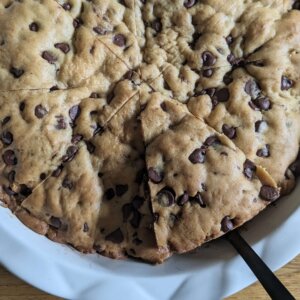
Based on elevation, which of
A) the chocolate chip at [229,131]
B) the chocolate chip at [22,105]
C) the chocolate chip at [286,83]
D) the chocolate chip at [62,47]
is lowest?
the chocolate chip at [22,105]

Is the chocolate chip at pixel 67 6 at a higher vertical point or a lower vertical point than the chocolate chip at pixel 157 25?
lower

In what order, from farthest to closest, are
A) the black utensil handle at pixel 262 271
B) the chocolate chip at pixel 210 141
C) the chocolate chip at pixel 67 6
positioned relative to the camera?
1. the chocolate chip at pixel 67 6
2. the chocolate chip at pixel 210 141
3. the black utensil handle at pixel 262 271

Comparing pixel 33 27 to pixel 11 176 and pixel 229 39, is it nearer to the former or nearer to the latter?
pixel 11 176

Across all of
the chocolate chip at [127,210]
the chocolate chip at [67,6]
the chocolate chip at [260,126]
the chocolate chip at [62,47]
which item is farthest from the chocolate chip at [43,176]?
the chocolate chip at [260,126]

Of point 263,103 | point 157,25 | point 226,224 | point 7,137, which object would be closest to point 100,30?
point 157,25

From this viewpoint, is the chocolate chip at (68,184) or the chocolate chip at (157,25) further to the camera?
the chocolate chip at (157,25)

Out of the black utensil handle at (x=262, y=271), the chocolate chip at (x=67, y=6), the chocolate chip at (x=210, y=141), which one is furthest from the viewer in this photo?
the chocolate chip at (x=67, y=6)

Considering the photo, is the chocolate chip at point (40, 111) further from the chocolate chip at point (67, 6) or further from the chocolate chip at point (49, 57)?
the chocolate chip at point (67, 6)

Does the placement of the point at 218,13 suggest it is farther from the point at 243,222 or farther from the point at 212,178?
the point at 243,222
